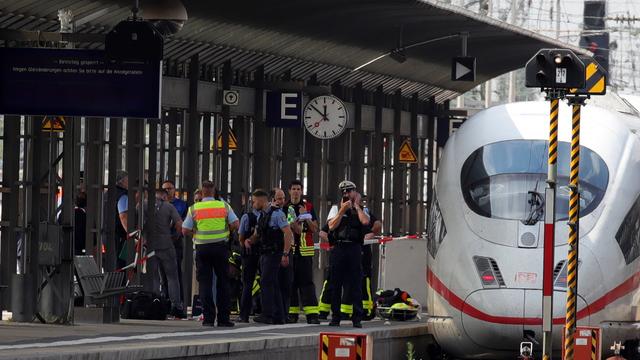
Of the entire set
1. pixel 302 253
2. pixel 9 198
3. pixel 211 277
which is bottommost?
pixel 211 277

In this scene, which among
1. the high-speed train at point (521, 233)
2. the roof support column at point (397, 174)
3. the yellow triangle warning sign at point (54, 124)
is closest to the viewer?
the high-speed train at point (521, 233)

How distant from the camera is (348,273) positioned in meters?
23.1

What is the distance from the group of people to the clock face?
4.47m

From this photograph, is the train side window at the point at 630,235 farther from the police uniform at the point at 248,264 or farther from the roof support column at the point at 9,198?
the roof support column at the point at 9,198

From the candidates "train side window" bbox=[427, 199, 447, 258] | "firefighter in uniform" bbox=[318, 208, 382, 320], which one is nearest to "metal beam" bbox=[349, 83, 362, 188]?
"firefighter in uniform" bbox=[318, 208, 382, 320]

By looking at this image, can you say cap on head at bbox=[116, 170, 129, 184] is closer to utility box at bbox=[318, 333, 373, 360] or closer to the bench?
the bench

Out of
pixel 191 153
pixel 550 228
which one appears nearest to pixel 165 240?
pixel 191 153

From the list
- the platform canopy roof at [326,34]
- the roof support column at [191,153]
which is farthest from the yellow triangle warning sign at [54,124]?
the roof support column at [191,153]

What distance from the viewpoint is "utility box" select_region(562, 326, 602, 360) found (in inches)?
755

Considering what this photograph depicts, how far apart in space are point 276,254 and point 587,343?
5047mm

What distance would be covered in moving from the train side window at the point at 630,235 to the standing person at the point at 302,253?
14.5ft

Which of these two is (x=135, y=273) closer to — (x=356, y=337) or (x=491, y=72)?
(x=356, y=337)

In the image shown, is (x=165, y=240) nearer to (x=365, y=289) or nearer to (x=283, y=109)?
(x=365, y=289)

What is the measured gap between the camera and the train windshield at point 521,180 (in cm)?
2092
